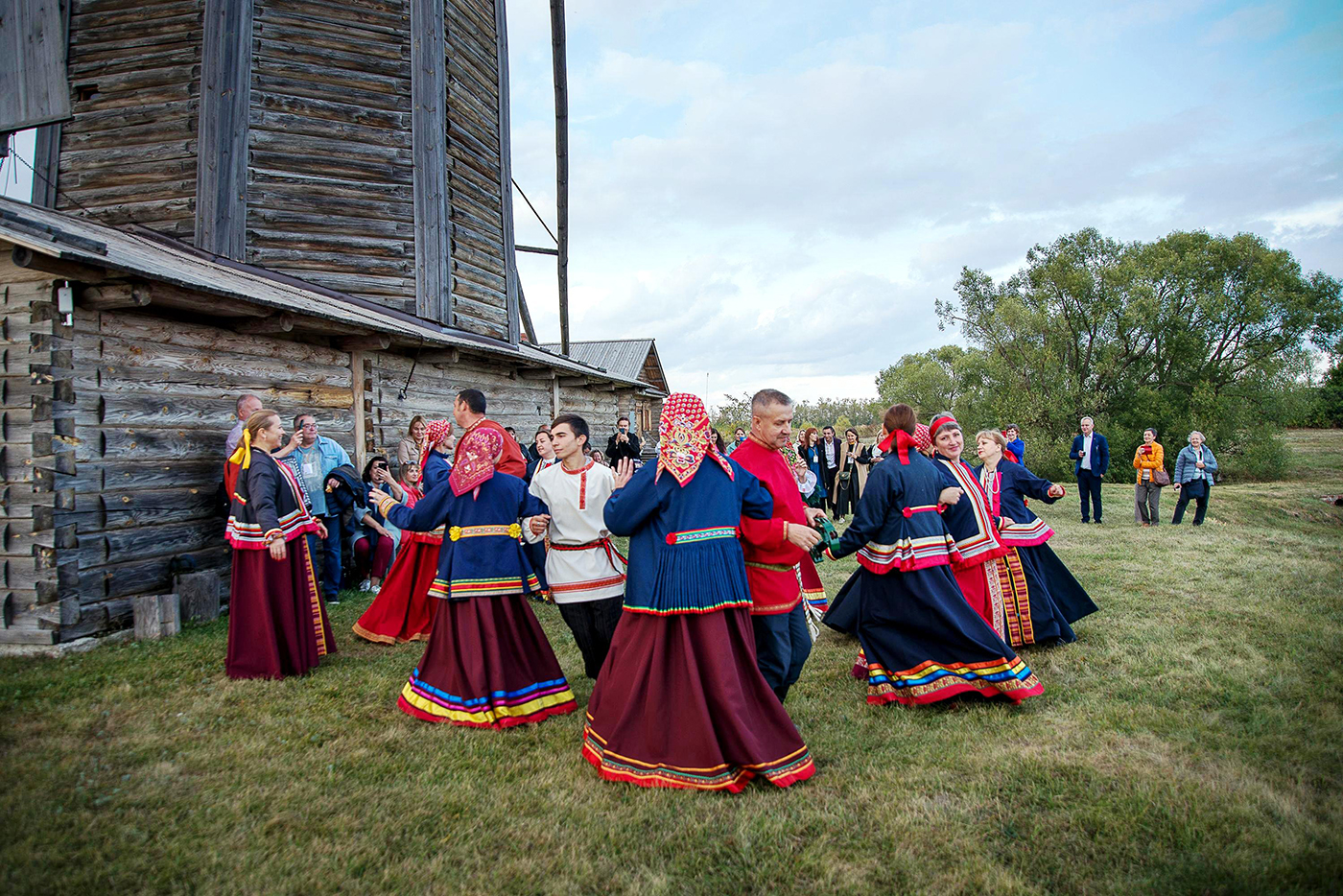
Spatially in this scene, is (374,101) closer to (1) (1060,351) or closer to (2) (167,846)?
(2) (167,846)

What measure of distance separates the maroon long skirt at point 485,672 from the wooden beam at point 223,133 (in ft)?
25.2

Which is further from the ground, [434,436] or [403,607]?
[434,436]

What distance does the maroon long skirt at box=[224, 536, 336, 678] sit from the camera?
16.0 ft

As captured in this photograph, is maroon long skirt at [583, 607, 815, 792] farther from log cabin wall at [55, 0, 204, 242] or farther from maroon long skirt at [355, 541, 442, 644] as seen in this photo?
log cabin wall at [55, 0, 204, 242]

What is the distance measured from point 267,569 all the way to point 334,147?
304 inches

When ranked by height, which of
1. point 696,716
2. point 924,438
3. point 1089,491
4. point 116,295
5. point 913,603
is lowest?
point 696,716

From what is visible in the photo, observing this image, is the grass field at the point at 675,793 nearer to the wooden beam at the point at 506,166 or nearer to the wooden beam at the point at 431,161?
the wooden beam at the point at 431,161

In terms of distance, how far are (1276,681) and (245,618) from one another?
6.95 metres

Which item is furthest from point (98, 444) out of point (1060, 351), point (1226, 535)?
point (1060, 351)

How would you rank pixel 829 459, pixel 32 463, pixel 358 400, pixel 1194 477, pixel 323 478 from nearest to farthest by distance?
pixel 32 463 < pixel 323 478 < pixel 358 400 < pixel 1194 477 < pixel 829 459

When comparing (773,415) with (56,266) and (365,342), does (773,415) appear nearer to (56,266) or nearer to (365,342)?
(56,266)

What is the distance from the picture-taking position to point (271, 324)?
23.0 ft

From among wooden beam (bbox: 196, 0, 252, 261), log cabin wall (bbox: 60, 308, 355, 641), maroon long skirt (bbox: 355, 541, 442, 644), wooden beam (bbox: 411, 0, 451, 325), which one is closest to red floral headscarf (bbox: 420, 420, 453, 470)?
maroon long skirt (bbox: 355, 541, 442, 644)

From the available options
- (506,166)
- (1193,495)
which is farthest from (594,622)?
(1193,495)
